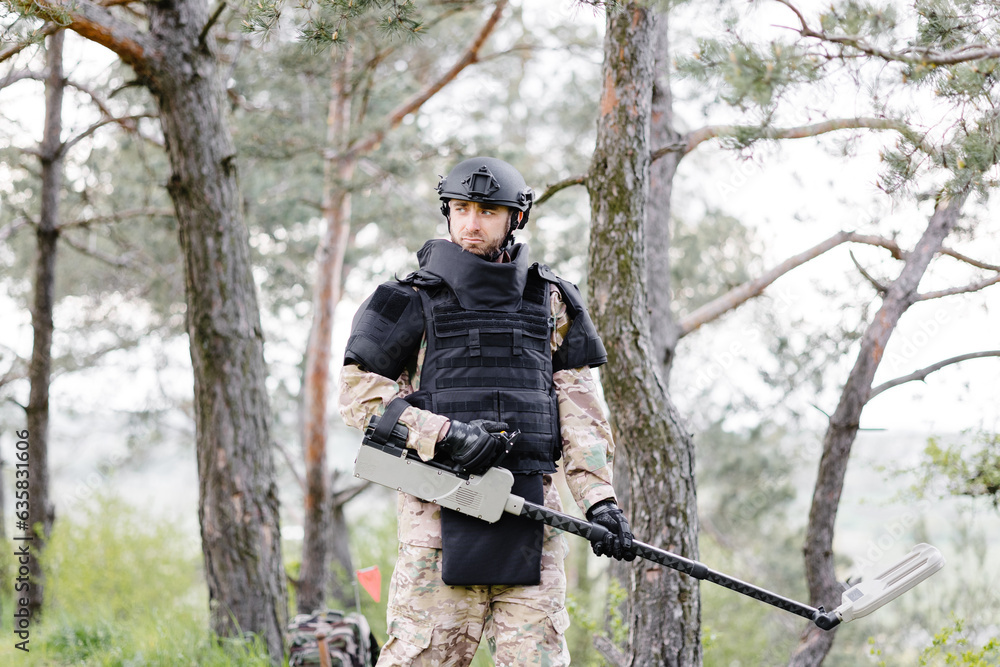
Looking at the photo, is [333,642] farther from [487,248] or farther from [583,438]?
[487,248]

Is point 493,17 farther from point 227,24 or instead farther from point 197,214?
point 197,214

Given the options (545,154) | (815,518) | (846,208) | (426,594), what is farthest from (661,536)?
(545,154)

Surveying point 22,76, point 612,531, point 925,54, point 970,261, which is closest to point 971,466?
point 970,261

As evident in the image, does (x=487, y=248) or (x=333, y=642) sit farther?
(x=333, y=642)

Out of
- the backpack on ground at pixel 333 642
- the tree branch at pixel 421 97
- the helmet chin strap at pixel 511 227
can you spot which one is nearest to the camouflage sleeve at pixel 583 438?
the helmet chin strap at pixel 511 227

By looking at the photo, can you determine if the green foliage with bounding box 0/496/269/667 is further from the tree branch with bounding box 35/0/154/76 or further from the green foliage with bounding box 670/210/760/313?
the green foliage with bounding box 670/210/760/313

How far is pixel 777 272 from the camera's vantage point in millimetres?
5207

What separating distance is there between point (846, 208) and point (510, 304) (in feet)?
16.7

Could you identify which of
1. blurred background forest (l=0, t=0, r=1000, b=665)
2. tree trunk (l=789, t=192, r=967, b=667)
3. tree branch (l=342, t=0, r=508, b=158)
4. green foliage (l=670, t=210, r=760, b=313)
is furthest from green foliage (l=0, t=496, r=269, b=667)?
green foliage (l=670, t=210, r=760, b=313)

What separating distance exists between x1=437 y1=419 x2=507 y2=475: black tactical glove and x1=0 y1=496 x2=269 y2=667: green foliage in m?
2.61

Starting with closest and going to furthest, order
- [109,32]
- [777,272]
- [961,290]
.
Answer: [109,32]
[961,290]
[777,272]

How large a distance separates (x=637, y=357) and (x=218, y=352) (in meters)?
2.45

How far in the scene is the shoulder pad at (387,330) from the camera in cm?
248

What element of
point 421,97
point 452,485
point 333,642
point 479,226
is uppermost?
point 421,97
